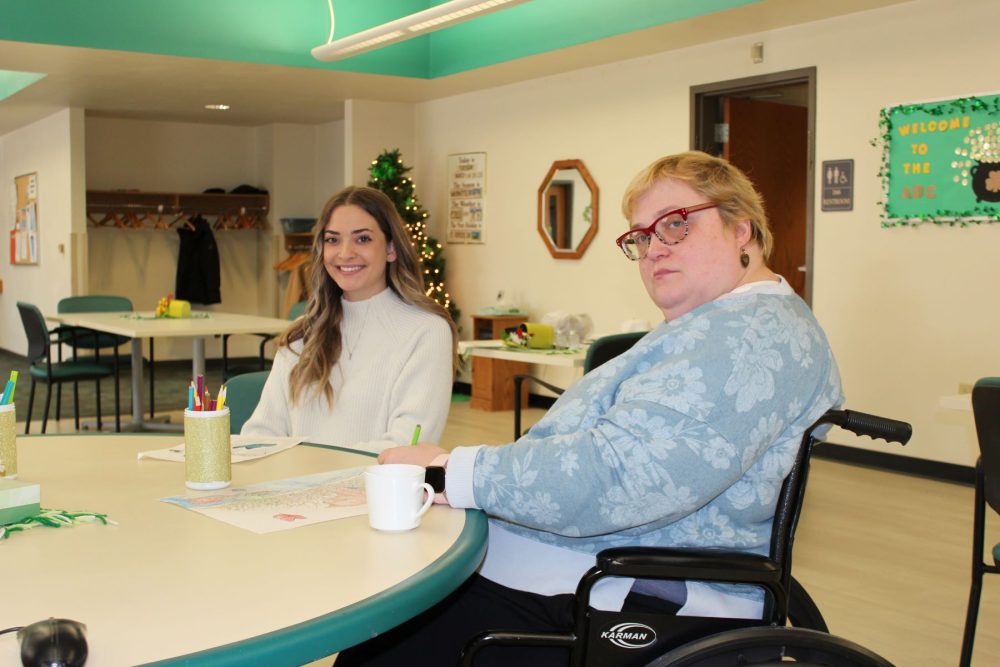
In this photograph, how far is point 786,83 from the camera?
6.14 m

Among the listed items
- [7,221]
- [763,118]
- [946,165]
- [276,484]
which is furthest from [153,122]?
[276,484]

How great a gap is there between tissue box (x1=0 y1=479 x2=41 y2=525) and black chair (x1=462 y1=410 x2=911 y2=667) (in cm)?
66

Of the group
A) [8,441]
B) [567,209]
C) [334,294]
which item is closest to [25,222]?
[567,209]

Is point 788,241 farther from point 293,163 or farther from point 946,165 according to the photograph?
point 293,163

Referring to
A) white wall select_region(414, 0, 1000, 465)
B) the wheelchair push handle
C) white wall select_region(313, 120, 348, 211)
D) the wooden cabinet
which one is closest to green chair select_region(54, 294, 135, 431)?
the wooden cabinet

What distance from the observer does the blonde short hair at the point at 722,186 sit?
1767 mm

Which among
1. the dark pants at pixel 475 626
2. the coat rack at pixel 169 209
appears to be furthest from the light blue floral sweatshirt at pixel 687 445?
the coat rack at pixel 169 209

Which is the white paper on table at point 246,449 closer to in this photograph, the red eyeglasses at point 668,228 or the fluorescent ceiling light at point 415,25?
the red eyeglasses at point 668,228

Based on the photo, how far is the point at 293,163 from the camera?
36.3ft

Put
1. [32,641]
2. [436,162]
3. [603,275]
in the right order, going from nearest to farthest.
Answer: [32,641]
[603,275]
[436,162]

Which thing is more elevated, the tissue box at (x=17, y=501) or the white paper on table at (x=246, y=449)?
the tissue box at (x=17, y=501)

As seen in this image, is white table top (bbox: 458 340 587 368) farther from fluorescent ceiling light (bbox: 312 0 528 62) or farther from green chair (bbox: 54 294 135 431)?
green chair (bbox: 54 294 135 431)

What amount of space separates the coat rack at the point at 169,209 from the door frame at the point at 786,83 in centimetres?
584

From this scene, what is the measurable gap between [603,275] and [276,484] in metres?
5.85
